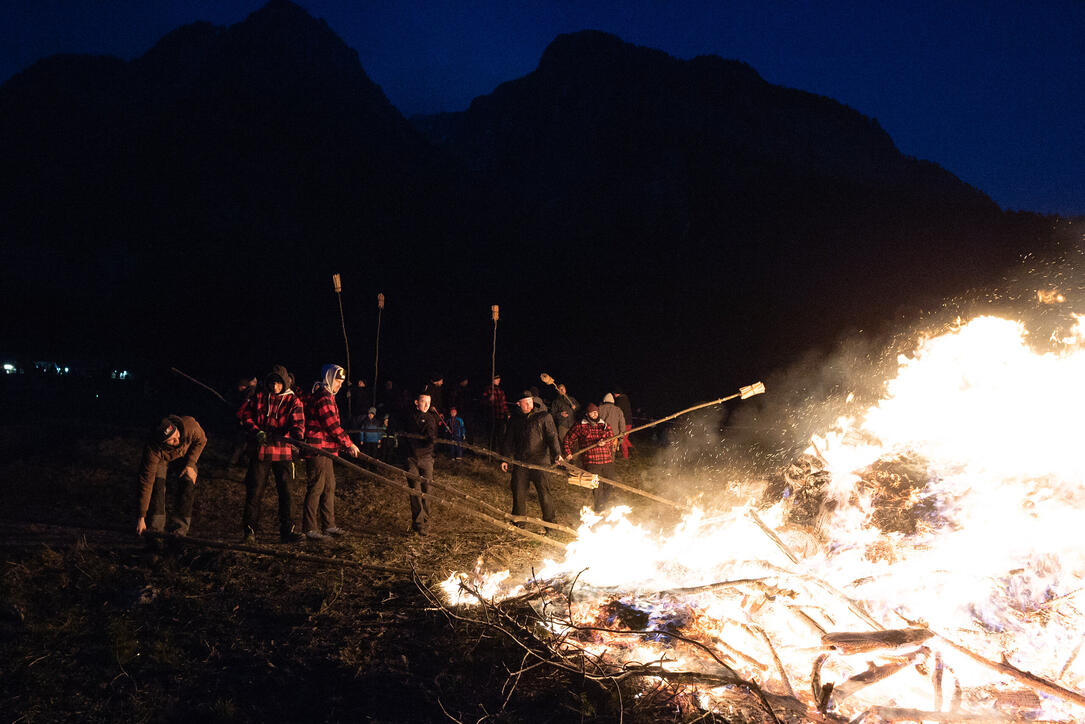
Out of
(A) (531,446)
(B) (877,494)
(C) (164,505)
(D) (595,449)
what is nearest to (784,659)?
(B) (877,494)

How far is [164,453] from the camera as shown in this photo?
6906mm

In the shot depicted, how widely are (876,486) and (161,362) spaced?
123ft

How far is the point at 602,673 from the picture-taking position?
4.14 m

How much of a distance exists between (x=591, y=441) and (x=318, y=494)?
4.12 metres

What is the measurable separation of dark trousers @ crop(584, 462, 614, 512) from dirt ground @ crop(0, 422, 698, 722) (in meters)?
1.56

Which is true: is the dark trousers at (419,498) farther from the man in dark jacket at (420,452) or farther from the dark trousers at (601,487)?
the dark trousers at (601,487)

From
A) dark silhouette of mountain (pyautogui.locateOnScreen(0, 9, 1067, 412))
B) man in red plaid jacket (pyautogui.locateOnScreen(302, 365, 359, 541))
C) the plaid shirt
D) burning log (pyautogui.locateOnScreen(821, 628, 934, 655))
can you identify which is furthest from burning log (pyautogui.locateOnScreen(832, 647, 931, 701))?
dark silhouette of mountain (pyautogui.locateOnScreen(0, 9, 1067, 412))

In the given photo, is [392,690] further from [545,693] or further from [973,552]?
[973,552]

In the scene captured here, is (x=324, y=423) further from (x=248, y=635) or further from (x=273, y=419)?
(x=248, y=635)

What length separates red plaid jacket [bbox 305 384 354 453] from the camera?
23.9 ft

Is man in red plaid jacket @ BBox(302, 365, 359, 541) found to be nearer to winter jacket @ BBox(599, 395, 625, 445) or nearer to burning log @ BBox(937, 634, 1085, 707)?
winter jacket @ BBox(599, 395, 625, 445)

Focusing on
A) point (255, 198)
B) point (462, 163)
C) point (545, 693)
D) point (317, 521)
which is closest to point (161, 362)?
point (255, 198)

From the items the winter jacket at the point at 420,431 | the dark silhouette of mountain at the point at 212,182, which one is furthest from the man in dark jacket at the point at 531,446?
the dark silhouette of mountain at the point at 212,182

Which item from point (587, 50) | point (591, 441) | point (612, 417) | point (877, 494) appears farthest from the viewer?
point (587, 50)
